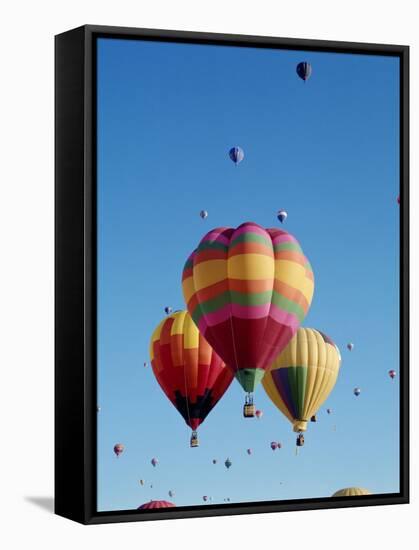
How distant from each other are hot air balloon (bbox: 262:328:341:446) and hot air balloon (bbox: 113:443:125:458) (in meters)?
0.94

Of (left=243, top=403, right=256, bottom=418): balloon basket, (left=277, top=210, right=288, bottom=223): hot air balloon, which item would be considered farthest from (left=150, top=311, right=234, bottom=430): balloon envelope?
(left=277, top=210, right=288, bottom=223): hot air balloon

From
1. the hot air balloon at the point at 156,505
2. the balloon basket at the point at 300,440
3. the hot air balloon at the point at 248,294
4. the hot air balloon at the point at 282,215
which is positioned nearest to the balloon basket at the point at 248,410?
the hot air balloon at the point at 248,294

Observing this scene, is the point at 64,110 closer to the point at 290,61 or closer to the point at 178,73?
the point at 178,73

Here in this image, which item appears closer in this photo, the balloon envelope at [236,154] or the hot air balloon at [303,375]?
the balloon envelope at [236,154]

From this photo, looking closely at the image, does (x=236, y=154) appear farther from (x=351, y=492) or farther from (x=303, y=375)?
(x=351, y=492)

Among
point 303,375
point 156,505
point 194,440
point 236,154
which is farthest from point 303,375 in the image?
point 236,154

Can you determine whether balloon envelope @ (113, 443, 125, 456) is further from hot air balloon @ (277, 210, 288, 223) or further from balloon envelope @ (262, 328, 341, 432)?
hot air balloon @ (277, 210, 288, 223)

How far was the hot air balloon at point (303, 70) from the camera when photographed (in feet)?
33.2

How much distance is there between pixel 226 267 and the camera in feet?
32.9

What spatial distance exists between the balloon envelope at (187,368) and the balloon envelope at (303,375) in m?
0.30

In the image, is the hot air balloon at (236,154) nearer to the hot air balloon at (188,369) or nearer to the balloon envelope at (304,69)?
the balloon envelope at (304,69)

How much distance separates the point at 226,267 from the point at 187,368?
2.05 ft

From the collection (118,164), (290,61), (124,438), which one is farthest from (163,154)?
(124,438)

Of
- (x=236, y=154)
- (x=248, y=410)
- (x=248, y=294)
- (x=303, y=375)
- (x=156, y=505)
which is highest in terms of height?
(x=236, y=154)
